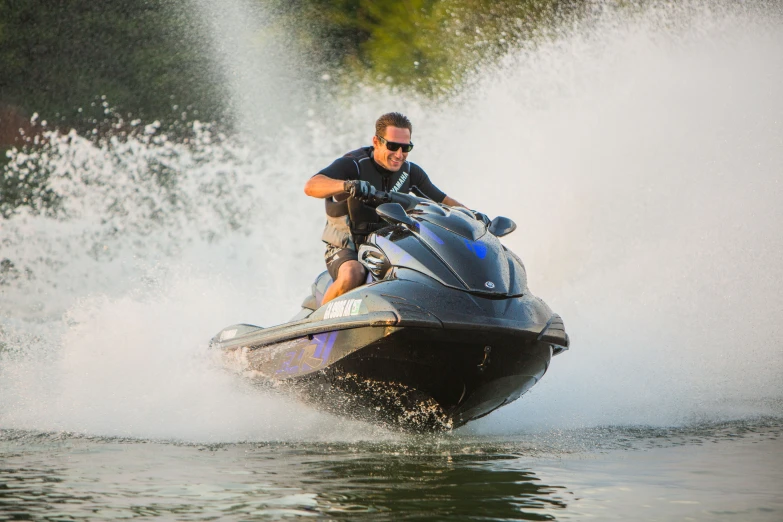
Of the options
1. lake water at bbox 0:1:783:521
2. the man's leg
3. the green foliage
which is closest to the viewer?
lake water at bbox 0:1:783:521

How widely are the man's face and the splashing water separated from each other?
1.42m

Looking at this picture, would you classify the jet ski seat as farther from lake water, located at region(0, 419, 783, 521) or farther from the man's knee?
lake water, located at region(0, 419, 783, 521)

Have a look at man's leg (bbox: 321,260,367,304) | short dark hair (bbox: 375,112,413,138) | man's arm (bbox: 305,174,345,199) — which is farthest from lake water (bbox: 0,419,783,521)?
short dark hair (bbox: 375,112,413,138)


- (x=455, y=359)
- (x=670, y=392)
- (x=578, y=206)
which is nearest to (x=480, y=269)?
(x=455, y=359)

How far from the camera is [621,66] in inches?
Answer: 484

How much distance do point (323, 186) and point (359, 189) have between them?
345 mm

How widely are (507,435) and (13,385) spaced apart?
3.52 metres

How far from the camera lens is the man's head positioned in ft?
18.4

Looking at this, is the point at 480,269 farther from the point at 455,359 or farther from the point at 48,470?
the point at 48,470

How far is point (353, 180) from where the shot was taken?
539 cm

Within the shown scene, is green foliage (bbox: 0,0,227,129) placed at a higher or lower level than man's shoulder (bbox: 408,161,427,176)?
higher

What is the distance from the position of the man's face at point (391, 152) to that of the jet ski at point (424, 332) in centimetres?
32

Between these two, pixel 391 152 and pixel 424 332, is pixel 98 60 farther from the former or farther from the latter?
pixel 424 332

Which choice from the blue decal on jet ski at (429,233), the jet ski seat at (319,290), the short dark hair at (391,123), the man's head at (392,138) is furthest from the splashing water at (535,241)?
the short dark hair at (391,123)
